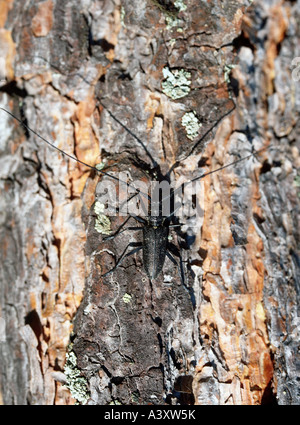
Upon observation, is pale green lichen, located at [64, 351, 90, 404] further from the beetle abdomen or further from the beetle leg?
the beetle abdomen

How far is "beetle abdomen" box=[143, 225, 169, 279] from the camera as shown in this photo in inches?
148

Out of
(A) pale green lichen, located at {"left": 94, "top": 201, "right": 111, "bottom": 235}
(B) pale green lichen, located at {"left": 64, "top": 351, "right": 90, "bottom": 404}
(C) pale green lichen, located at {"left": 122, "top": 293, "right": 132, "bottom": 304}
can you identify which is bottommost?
(B) pale green lichen, located at {"left": 64, "top": 351, "right": 90, "bottom": 404}

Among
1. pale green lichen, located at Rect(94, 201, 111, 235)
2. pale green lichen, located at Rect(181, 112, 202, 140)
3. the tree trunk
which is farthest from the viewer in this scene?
pale green lichen, located at Rect(94, 201, 111, 235)

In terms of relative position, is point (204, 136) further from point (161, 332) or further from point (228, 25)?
point (161, 332)

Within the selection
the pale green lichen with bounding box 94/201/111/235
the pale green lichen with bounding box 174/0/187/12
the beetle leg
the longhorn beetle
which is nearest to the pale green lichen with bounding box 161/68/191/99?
the longhorn beetle

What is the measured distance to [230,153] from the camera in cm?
373

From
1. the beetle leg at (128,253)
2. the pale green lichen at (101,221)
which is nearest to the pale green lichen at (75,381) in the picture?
the beetle leg at (128,253)

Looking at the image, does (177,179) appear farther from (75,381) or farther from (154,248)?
(75,381)

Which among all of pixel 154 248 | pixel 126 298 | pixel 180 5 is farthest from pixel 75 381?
pixel 180 5

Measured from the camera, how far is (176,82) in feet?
12.0

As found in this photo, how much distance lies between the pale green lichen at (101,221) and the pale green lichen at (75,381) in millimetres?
1478

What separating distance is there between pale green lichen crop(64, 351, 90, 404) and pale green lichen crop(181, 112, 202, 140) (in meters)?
2.93

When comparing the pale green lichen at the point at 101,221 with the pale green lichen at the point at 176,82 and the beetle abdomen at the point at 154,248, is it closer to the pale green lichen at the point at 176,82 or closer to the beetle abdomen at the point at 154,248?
the beetle abdomen at the point at 154,248
